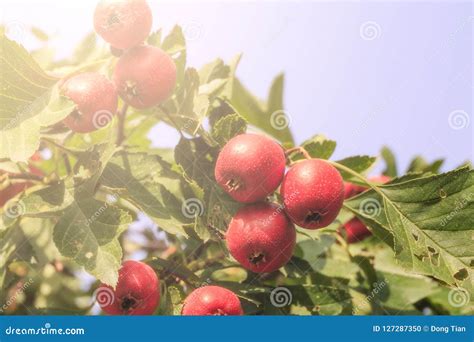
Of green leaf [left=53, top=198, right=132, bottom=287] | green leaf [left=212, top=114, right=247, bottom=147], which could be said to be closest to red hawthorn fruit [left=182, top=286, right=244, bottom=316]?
green leaf [left=53, top=198, right=132, bottom=287]

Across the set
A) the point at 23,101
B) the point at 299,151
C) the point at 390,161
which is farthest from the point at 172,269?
the point at 390,161

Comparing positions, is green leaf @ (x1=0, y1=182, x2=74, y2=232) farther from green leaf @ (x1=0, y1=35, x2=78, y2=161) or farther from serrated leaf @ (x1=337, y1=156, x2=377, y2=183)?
serrated leaf @ (x1=337, y1=156, x2=377, y2=183)

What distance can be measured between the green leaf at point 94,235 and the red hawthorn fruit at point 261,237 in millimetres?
337

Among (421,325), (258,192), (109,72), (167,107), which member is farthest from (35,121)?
(421,325)

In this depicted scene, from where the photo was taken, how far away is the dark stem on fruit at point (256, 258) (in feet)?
5.64

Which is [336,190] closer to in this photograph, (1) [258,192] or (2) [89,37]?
(1) [258,192]

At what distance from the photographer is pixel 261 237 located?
1.68 meters

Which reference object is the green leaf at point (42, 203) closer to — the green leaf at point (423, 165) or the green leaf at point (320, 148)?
the green leaf at point (320, 148)

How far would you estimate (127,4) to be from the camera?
1.83 meters

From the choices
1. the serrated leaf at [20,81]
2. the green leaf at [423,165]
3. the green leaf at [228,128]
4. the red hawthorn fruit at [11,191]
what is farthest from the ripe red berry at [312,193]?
Answer: the green leaf at [423,165]

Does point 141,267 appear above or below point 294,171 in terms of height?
below

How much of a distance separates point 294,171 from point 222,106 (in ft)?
1.22

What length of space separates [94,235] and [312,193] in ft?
2.20

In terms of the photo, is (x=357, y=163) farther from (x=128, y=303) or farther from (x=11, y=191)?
(x=11, y=191)
